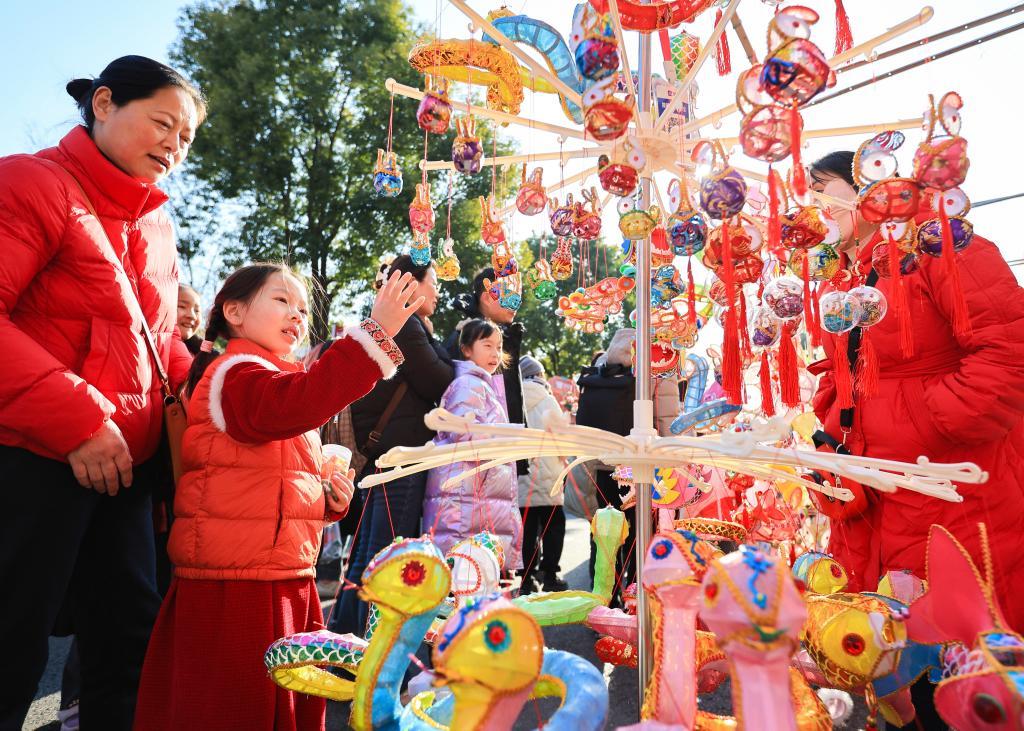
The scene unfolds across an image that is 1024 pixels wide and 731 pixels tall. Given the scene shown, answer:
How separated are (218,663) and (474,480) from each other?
148 centimetres

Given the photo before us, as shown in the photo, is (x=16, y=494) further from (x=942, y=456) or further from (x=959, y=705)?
(x=942, y=456)

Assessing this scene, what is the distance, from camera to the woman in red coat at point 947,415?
1517 mm

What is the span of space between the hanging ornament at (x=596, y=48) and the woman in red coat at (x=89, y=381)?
111cm

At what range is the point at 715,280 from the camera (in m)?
1.71

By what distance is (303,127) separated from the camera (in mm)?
12516

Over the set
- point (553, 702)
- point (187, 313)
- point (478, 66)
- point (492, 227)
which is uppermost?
point (478, 66)

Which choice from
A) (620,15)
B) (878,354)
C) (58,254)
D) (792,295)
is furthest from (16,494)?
(878,354)

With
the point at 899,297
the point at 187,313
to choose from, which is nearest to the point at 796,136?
the point at 899,297

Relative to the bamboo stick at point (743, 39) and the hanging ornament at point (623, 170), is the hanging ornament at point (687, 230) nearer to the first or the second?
the hanging ornament at point (623, 170)

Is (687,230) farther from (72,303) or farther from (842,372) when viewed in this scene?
(72,303)

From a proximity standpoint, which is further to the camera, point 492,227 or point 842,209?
point 492,227

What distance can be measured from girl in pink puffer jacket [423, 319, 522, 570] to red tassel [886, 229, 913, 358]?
5.52 feet

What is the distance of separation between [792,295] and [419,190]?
1168mm

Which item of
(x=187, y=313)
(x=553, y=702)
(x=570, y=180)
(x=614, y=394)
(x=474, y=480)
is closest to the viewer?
(x=570, y=180)
